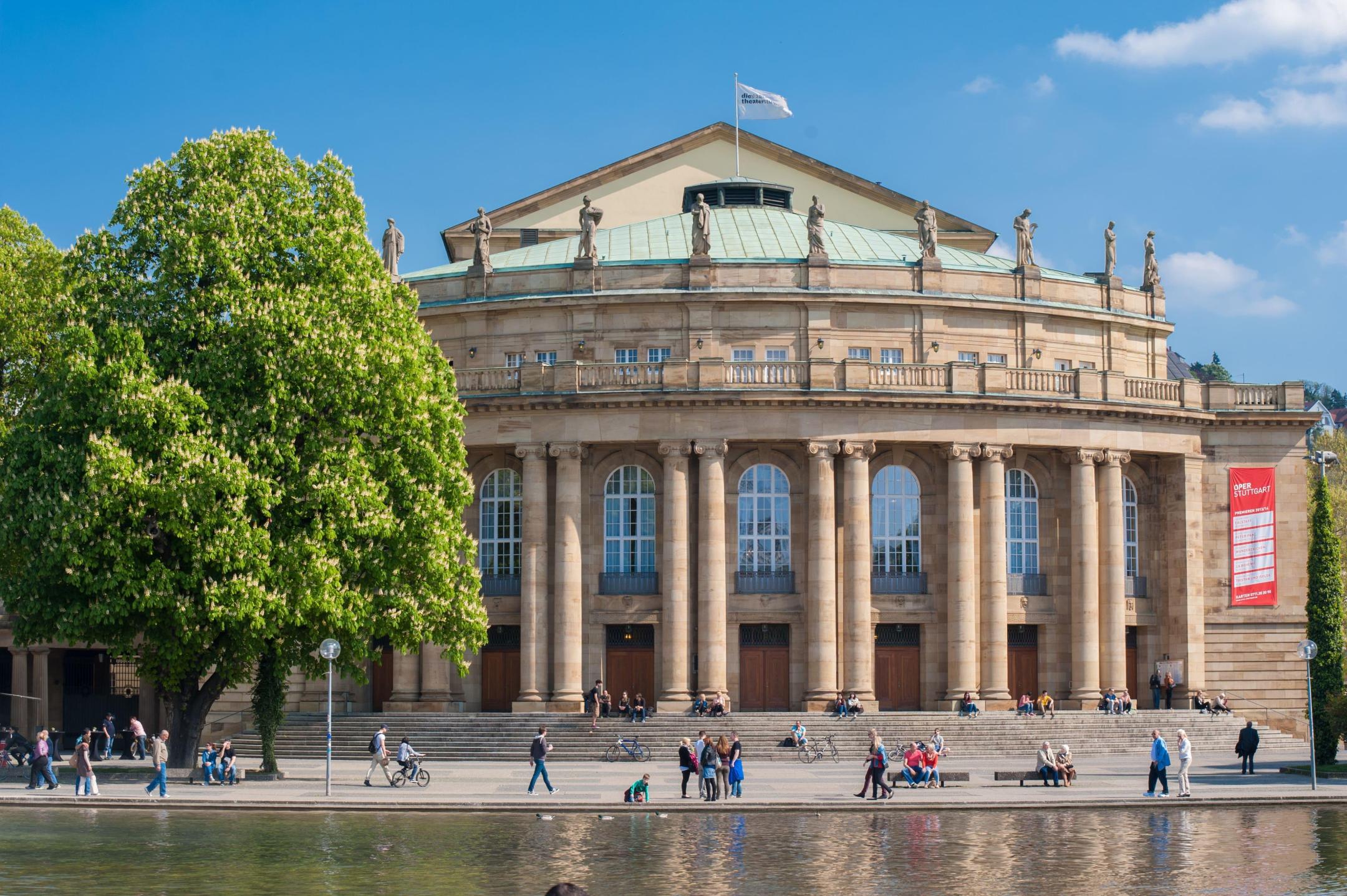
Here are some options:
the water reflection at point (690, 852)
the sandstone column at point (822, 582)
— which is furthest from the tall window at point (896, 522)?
the water reflection at point (690, 852)

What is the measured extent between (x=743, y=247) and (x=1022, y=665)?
20265 mm

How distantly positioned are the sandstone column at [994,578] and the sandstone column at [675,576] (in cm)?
1093

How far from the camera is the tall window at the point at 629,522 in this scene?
62438 millimetres

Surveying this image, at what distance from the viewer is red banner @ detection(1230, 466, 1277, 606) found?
66812 millimetres

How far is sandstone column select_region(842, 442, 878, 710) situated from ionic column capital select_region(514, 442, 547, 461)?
10.9m

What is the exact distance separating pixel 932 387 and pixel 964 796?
927 inches

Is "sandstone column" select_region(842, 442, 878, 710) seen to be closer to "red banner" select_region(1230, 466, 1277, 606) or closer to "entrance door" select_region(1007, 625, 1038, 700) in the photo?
"entrance door" select_region(1007, 625, 1038, 700)

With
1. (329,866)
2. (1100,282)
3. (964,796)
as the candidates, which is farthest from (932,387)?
(329,866)

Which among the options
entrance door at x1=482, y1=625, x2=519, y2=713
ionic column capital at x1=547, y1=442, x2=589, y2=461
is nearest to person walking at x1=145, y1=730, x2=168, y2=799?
entrance door at x1=482, y1=625, x2=519, y2=713

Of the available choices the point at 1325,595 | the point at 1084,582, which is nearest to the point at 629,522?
the point at 1084,582

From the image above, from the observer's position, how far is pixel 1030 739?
5591 cm

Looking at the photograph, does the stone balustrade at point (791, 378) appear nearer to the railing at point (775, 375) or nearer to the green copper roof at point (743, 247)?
the railing at point (775, 375)

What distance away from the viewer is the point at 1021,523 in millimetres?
64188

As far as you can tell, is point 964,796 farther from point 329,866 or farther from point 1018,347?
point 1018,347
